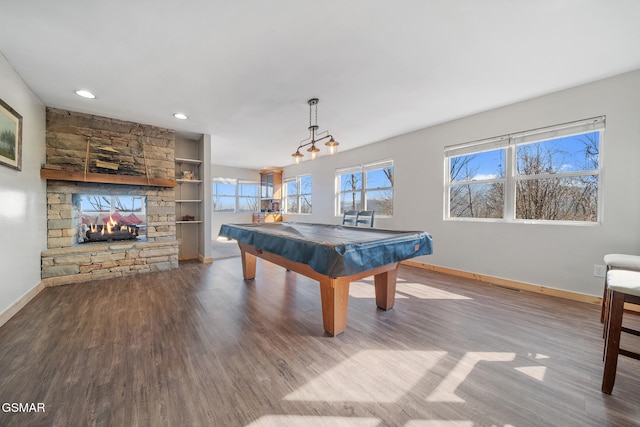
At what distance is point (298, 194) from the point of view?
24.6ft

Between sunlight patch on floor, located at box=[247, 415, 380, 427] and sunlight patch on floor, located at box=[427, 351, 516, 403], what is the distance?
404 millimetres

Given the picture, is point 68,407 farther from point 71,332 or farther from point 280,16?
point 280,16

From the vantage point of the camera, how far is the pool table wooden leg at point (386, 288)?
2413 mm

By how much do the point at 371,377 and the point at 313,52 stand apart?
8.34ft

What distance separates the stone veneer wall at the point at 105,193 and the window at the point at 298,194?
366cm

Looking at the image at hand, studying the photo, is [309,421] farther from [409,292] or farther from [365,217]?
[365,217]

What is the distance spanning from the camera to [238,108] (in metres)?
3.29

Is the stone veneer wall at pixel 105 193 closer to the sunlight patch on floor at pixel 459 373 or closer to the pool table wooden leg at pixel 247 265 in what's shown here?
the pool table wooden leg at pixel 247 265

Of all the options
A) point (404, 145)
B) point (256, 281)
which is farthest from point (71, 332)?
point (404, 145)

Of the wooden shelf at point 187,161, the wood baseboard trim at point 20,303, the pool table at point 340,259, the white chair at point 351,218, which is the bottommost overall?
the wood baseboard trim at point 20,303

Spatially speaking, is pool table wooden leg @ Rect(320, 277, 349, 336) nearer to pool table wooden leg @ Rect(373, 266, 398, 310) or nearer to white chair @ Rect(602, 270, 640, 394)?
pool table wooden leg @ Rect(373, 266, 398, 310)

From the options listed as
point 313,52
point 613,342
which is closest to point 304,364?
point 613,342

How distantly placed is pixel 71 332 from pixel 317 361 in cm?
207

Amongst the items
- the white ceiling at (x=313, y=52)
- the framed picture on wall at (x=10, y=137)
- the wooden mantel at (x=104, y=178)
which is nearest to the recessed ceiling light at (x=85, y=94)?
the white ceiling at (x=313, y=52)
